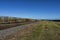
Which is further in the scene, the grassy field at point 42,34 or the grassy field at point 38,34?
the grassy field at point 38,34

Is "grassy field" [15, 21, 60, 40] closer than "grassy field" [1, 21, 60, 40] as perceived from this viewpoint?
Yes

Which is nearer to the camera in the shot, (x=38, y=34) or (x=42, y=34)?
(x=42, y=34)
